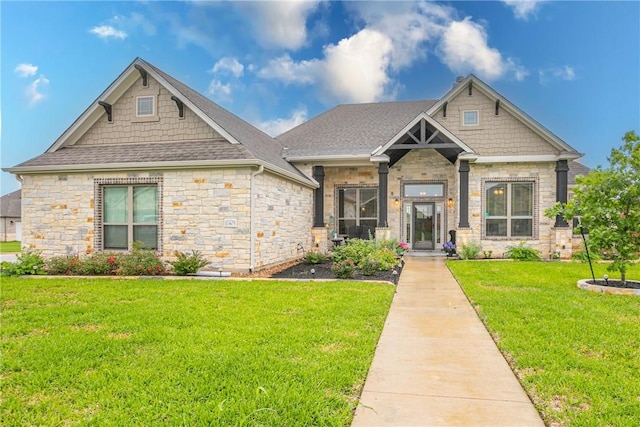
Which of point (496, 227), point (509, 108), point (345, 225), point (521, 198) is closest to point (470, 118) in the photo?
point (509, 108)

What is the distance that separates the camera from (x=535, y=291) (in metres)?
7.31

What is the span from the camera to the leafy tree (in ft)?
23.9

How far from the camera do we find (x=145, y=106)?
11.3 meters

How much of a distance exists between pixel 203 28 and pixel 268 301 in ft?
41.4

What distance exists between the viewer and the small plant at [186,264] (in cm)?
926

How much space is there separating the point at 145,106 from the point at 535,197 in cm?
1349

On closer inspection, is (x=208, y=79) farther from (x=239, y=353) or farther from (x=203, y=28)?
(x=239, y=353)

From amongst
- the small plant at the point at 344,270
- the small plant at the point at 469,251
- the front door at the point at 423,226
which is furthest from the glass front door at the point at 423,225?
the small plant at the point at 344,270

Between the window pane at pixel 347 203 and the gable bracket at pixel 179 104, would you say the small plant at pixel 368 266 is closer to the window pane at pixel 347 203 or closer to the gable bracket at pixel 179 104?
the window pane at pixel 347 203

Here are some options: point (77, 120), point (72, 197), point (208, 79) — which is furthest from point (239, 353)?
point (208, 79)

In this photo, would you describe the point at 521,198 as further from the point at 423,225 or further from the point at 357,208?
the point at 357,208

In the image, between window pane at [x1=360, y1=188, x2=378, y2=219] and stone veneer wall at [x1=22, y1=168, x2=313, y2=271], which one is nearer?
stone veneer wall at [x1=22, y1=168, x2=313, y2=271]

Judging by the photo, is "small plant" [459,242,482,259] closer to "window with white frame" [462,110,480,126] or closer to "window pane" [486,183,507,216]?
"window pane" [486,183,507,216]

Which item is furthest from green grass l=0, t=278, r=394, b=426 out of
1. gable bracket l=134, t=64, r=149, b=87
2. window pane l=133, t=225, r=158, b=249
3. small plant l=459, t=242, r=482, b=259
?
small plant l=459, t=242, r=482, b=259
